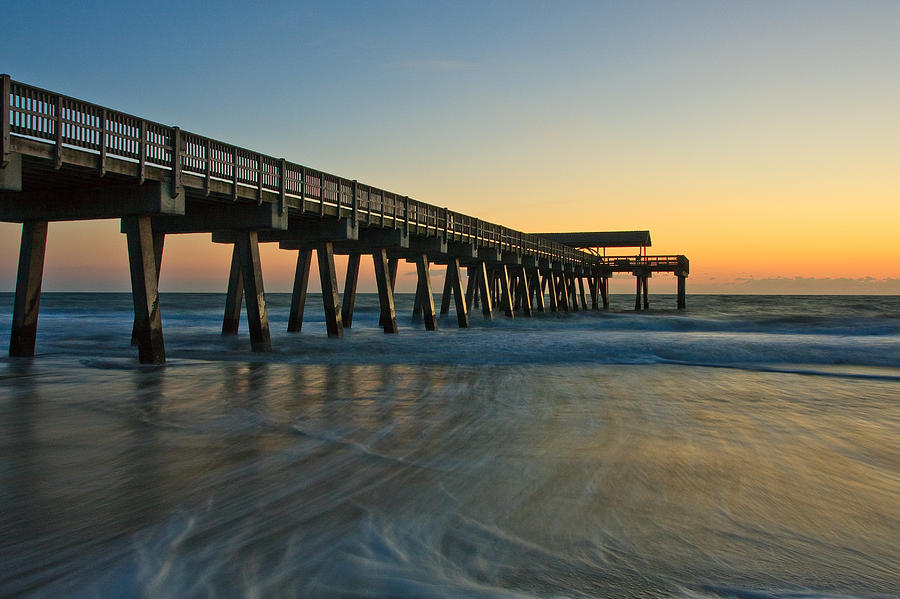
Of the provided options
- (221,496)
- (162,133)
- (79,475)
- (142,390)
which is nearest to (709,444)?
(221,496)

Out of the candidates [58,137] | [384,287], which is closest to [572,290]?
[384,287]

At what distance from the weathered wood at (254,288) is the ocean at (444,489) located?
222 inches

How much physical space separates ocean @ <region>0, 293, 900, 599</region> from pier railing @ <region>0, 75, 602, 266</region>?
4.15 m

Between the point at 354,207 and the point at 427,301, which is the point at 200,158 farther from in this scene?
the point at 427,301

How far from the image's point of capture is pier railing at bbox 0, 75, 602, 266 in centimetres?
1057

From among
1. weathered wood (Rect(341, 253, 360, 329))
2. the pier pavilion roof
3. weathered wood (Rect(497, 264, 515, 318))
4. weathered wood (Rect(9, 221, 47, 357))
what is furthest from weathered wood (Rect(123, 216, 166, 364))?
the pier pavilion roof

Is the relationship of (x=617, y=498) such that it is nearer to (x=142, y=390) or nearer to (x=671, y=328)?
(x=142, y=390)

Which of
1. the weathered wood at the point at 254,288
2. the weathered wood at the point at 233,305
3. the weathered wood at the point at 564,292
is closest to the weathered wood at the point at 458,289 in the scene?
the weathered wood at the point at 233,305

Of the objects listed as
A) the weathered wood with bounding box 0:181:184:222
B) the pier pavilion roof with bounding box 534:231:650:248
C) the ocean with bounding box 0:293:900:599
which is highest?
the pier pavilion roof with bounding box 534:231:650:248

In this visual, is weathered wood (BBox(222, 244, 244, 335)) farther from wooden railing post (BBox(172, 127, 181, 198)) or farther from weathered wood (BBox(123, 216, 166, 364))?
wooden railing post (BBox(172, 127, 181, 198))

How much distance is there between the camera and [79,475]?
5.27m

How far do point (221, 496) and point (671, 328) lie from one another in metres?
36.0

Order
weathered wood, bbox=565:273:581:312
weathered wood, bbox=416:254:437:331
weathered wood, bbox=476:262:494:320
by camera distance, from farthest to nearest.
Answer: weathered wood, bbox=565:273:581:312 → weathered wood, bbox=476:262:494:320 → weathered wood, bbox=416:254:437:331

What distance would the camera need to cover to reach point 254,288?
55.2ft
